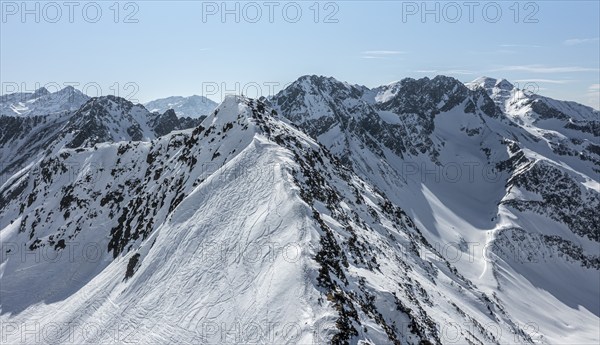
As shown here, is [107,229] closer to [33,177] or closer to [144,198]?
[144,198]

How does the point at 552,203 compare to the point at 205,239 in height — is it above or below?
below

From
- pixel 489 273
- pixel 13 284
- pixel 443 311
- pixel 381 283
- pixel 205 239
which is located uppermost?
pixel 205 239

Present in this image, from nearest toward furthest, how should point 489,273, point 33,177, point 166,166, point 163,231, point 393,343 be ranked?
point 393,343, point 163,231, point 166,166, point 33,177, point 489,273

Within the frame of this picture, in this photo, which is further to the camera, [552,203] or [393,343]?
[552,203]

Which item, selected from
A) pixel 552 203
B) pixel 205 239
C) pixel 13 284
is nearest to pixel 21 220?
pixel 13 284

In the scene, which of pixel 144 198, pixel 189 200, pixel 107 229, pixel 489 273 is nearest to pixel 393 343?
pixel 189 200

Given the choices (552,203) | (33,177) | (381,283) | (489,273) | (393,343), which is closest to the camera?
(393,343)

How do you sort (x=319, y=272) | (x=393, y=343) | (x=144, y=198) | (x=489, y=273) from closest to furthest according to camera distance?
(x=393, y=343), (x=319, y=272), (x=144, y=198), (x=489, y=273)

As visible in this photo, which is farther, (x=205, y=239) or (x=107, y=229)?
(x=107, y=229)

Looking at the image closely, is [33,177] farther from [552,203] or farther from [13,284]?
[552,203]
